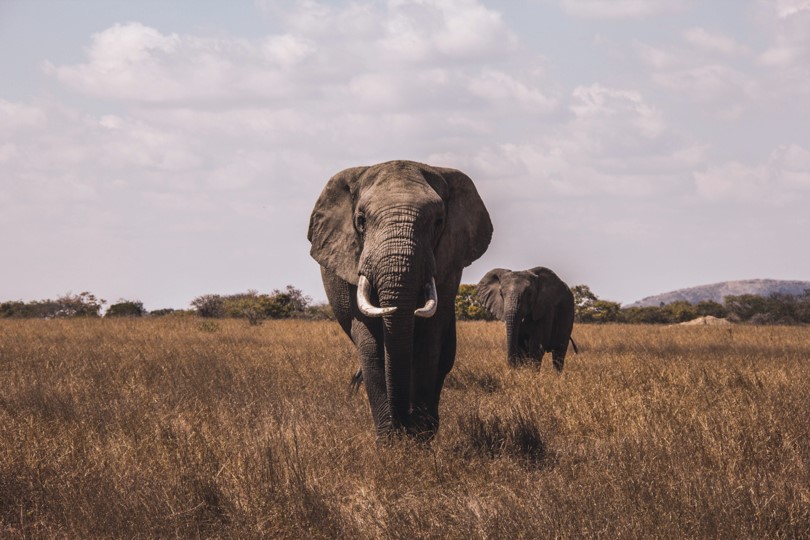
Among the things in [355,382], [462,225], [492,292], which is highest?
[462,225]

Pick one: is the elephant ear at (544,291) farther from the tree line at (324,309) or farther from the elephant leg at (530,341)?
the tree line at (324,309)

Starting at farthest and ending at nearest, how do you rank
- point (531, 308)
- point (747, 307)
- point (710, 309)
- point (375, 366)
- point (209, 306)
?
point (710, 309)
point (747, 307)
point (209, 306)
point (531, 308)
point (375, 366)

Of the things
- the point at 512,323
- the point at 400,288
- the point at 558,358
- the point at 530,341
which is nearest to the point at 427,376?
the point at 400,288

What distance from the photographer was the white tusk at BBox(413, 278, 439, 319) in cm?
627

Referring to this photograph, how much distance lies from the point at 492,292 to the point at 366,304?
9405mm

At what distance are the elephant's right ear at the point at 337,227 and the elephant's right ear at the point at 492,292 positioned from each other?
8016 mm

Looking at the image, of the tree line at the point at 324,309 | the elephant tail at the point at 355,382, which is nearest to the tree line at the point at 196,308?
the tree line at the point at 324,309

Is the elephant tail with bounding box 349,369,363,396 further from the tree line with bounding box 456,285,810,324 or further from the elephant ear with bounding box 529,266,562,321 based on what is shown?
the tree line with bounding box 456,285,810,324

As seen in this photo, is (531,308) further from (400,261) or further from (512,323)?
(400,261)

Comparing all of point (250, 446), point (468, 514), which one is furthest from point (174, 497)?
point (468, 514)

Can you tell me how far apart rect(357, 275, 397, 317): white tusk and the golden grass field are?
3.13 feet

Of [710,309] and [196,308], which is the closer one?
[196,308]

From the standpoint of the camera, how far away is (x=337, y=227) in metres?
7.33

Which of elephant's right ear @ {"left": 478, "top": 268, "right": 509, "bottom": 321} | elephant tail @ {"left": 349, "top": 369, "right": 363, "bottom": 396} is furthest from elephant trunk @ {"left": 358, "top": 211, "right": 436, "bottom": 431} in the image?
elephant's right ear @ {"left": 478, "top": 268, "right": 509, "bottom": 321}
